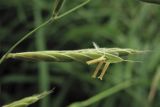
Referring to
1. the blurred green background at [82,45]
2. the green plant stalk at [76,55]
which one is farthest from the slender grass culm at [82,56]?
the blurred green background at [82,45]

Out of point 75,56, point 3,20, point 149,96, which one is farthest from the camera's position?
point 3,20

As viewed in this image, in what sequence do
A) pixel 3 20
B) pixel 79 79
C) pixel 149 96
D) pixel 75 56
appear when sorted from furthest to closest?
pixel 3 20, pixel 79 79, pixel 149 96, pixel 75 56

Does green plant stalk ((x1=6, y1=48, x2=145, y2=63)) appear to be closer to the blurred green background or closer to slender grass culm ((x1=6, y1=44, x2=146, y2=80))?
slender grass culm ((x1=6, y1=44, x2=146, y2=80))

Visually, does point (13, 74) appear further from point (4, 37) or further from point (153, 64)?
point (153, 64)

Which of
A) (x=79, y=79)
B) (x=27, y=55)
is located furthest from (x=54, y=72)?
(x=27, y=55)

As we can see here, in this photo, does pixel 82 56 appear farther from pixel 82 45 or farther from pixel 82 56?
pixel 82 45

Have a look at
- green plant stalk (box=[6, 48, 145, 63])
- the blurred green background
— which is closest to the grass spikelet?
green plant stalk (box=[6, 48, 145, 63])

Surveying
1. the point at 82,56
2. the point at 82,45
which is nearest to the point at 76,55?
the point at 82,56

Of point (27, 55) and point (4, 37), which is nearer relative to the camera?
point (27, 55)

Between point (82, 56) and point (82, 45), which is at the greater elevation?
point (82, 45)
